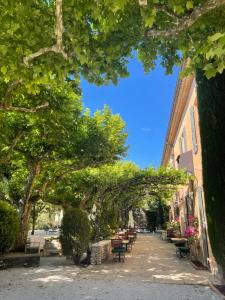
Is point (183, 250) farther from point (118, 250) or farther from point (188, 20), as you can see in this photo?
point (188, 20)

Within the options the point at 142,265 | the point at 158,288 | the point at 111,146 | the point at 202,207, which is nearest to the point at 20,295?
the point at 158,288

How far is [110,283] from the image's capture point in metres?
9.23

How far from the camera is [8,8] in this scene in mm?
5359

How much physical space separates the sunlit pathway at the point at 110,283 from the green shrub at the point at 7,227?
1.94 metres

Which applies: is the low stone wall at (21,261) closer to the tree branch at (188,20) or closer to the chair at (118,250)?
the chair at (118,250)

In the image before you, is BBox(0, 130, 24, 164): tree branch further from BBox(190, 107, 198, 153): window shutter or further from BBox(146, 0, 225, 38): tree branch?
BBox(146, 0, 225, 38): tree branch

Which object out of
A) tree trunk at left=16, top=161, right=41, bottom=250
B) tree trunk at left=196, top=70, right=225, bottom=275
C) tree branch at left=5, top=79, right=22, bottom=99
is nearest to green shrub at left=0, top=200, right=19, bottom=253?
tree trunk at left=16, top=161, right=41, bottom=250

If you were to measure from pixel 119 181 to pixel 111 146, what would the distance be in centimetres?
403

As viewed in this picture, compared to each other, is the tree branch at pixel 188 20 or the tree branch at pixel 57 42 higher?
the tree branch at pixel 57 42

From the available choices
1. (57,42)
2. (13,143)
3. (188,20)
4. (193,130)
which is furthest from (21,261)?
(188,20)

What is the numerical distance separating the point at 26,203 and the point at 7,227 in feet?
8.06

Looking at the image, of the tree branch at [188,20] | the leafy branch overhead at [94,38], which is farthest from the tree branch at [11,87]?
the tree branch at [188,20]

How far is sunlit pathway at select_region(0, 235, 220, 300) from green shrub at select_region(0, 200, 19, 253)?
1.94 meters

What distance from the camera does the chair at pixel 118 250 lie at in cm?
1402
